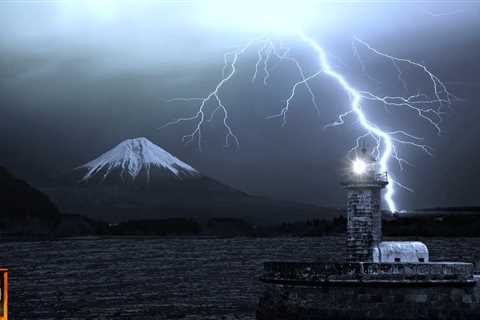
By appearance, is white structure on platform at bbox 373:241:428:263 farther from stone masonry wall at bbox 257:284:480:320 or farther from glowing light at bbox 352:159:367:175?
stone masonry wall at bbox 257:284:480:320

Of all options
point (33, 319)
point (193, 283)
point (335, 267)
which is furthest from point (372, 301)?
point (193, 283)

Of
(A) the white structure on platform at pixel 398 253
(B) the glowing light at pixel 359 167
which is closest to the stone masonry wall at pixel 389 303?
(A) the white structure on platform at pixel 398 253

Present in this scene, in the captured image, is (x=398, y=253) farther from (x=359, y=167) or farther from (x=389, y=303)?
(x=389, y=303)

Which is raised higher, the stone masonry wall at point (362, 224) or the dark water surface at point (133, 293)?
the stone masonry wall at point (362, 224)

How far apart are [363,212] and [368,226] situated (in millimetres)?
690

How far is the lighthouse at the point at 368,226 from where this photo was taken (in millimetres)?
37000

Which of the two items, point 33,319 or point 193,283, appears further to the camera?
point 193,283

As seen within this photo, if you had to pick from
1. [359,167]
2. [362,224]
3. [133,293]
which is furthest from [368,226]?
[133,293]

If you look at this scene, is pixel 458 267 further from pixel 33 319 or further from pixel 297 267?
pixel 33 319

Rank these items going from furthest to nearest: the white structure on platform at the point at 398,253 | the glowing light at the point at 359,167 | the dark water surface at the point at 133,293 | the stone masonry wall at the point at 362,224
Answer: the dark water surface at the point at 133,293
the glowing light at the point at 359,167
the stone masonry wall at the point at 362,224
the white structure on platform at the point at 398,253

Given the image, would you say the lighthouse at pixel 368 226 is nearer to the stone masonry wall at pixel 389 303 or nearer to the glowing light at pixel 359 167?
the glowing light at pixel 359 167

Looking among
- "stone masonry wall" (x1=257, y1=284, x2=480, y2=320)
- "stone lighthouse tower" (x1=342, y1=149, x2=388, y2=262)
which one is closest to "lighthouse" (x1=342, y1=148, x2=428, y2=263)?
"stone lighthouse tower" (x1=342, y1=149, x2=388, y2=262)

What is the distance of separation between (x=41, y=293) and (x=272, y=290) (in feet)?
141

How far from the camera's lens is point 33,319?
51875mm
